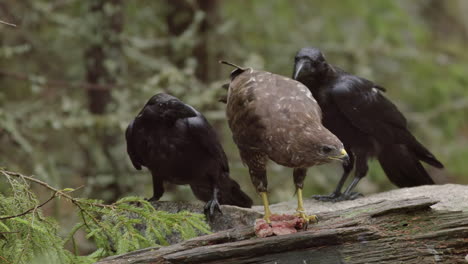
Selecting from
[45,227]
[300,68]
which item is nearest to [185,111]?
[300,68]

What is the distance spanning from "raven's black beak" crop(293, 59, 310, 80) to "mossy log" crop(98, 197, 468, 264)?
5.80 ft

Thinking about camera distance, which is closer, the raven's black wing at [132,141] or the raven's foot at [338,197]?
the raven's black wing at [132,141]

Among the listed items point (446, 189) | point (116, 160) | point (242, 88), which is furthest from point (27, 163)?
point (446, 189)

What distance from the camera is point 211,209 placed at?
18.0 ft

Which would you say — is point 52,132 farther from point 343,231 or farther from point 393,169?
point 343,231

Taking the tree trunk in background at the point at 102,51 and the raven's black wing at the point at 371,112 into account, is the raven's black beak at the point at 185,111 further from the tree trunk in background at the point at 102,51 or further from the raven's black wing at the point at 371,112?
the tree trunk in background at the point at 102,51

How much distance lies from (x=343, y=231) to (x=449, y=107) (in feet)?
23.7

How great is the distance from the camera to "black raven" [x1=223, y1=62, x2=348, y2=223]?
13.7ft

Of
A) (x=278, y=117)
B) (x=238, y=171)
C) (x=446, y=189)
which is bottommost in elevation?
(x=238, y=171)

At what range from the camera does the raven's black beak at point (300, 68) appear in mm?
5750

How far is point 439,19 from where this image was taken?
1822 cm

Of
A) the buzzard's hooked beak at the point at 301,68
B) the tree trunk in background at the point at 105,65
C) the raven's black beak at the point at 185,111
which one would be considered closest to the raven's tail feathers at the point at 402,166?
the buzzard's hooked beak at the point at 301,68

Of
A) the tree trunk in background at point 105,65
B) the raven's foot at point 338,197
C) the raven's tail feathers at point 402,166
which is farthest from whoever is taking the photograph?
the tree trunk in background at point 105,65

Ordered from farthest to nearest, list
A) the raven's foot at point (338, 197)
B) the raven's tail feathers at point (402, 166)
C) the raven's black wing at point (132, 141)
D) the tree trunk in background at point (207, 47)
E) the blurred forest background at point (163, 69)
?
1. the tree trunk in background at point (207, 47)
2. the blurred forest background at point (163, 69)
3. the raven's tail feathers at point (402, 166)
4. the raven's foot at point (338, 197)
5. the raven's black wing at point (132, 141)
